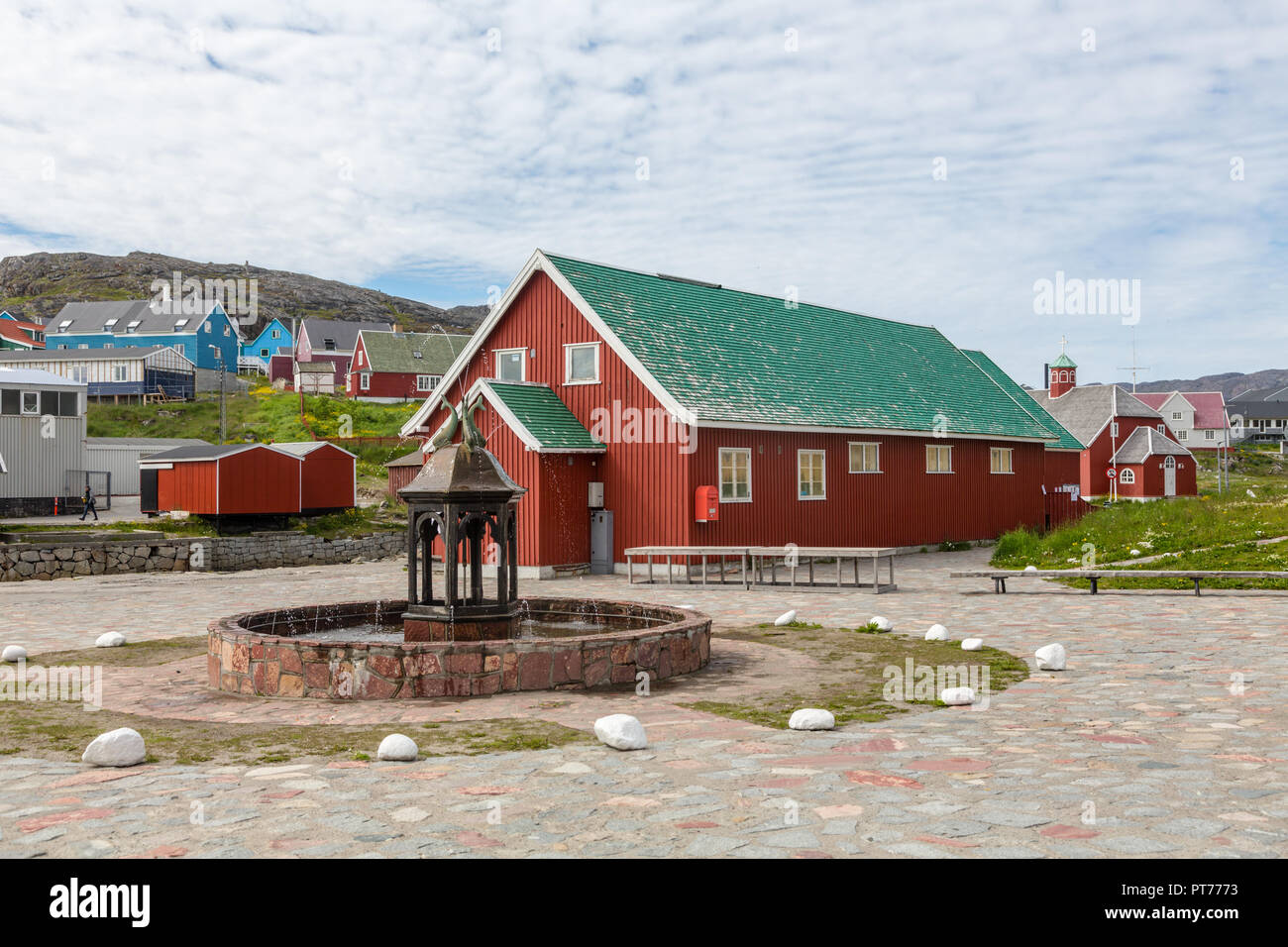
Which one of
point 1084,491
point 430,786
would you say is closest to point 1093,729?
point 430,786

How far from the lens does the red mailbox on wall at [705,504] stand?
2348cm

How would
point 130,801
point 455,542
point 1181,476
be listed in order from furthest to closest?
point 1181,476 < point 455,542 < point 130,801

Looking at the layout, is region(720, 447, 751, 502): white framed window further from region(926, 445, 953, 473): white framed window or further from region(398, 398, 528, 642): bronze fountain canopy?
region(398, 398, 528, 642): bronze fountain canopy

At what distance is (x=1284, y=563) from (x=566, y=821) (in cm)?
1853

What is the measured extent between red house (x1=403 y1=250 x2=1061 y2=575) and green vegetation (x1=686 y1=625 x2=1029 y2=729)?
31.2 feet

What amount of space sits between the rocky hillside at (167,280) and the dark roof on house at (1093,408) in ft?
314

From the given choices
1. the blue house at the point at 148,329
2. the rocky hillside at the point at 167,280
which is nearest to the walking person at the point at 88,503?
the blue house at the point at 148,329

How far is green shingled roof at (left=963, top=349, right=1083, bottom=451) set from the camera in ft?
125

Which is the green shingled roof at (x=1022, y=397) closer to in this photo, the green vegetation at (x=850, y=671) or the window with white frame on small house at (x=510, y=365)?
the window with white frame on small house at (x=510, y=365)

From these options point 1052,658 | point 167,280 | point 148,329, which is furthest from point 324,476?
point 167,280

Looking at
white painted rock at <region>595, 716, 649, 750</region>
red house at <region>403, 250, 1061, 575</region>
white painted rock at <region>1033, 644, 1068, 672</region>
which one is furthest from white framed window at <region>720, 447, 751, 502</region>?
white painted rock at <region>595, 716, 649, 750</region>

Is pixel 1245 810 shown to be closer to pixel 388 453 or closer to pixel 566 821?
pixel 566 821

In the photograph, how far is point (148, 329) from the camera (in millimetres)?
85312
